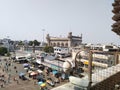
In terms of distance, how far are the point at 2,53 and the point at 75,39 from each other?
121 ft

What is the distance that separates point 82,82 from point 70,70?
1.54m

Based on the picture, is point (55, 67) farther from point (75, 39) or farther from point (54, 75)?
point (75, 39)

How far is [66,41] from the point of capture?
9844 centimetres

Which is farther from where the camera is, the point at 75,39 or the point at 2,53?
the point at 75,39

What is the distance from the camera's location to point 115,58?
709cm

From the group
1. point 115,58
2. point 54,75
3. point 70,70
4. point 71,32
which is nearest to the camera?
point 70,70

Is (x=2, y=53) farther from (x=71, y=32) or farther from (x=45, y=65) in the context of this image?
(x=45, y=65)

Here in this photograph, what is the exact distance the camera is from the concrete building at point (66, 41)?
9606 cm

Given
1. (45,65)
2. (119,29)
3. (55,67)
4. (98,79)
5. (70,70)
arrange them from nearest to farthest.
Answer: (98,79)
(70,70)
(119,29)
(55,67)
(45,65)

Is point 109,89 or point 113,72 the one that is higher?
point 113,72

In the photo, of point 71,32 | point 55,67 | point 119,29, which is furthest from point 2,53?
point 119,29

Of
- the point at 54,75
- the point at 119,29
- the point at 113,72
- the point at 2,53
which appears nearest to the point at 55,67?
the point at 54,75

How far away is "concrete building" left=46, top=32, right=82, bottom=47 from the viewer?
3782 inches

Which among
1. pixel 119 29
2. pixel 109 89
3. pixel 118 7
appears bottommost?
pixel 109 89
